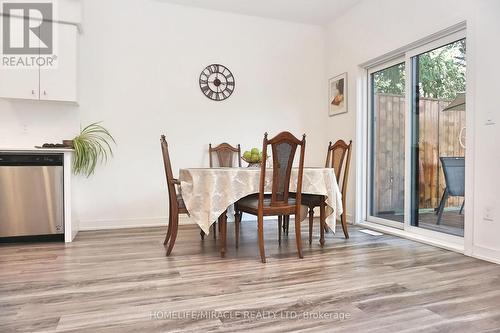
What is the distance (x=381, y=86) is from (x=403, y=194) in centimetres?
138

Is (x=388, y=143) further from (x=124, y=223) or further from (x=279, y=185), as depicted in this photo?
(x=124, y=223)

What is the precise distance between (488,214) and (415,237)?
802 mm

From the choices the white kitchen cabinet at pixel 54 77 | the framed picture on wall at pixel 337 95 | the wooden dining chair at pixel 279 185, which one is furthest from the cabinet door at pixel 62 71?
the framed picture on wall at pixel 337 95

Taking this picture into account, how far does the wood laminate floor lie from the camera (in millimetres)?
1652

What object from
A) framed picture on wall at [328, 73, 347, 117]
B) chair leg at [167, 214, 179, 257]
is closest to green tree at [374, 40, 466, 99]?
framed picture on wall at [328, 73, 347, 117]

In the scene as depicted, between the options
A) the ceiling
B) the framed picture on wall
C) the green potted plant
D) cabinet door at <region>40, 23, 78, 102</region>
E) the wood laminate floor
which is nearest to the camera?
the wood laminate floor

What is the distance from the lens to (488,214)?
2.76 meters

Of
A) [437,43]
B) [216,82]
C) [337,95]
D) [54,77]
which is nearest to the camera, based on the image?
[437,43]

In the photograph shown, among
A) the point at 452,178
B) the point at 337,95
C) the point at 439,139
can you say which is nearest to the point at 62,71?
the point at 337,95

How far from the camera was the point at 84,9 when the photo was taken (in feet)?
13.2

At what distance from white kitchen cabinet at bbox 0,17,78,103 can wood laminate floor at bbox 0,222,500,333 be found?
1.55 metres

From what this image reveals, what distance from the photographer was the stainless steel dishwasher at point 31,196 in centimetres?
322

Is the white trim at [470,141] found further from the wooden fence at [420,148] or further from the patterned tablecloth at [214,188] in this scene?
the patterned tablecloth at [214,188]

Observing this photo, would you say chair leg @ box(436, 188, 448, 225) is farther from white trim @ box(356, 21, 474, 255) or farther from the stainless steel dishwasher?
the stainless steel dishwasher
